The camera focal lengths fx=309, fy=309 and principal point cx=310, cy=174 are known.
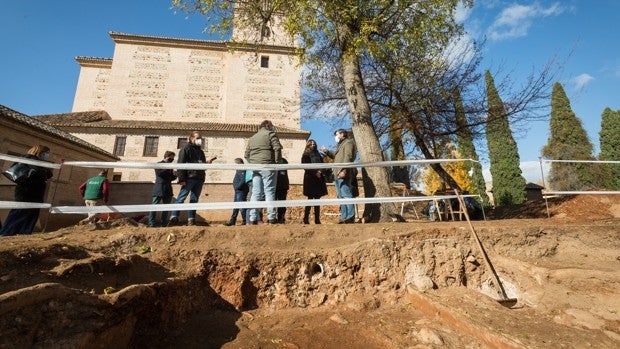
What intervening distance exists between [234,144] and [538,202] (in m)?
17.6

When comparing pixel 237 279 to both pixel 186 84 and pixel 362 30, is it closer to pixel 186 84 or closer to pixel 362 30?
pixel 362 30

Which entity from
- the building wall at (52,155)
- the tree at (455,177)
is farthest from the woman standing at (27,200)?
the tree at (455,177)

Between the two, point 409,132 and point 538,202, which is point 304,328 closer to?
point 409,132

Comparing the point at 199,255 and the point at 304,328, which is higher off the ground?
the point at 199,255

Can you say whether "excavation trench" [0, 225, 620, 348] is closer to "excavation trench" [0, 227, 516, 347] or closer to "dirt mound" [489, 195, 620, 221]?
"excavation trench" [0, 227, 516, 347]

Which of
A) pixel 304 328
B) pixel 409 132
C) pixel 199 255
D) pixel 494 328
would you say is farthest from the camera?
pixel 409 132

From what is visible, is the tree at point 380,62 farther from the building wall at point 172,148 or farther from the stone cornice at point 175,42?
the stone cornice at point 175,42

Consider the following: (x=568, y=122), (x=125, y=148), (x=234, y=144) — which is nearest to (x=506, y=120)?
(x=234, y=144)

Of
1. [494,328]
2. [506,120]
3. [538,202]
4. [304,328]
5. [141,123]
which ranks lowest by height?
[304,328]

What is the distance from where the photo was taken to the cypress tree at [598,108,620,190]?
2380cm

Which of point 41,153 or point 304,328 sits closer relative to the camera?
point 304,328

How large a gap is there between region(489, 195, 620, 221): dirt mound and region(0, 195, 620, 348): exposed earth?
5.27 meters

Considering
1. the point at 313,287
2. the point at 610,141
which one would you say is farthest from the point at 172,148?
the point at 610,141

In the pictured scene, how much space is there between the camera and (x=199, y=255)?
3781mm
